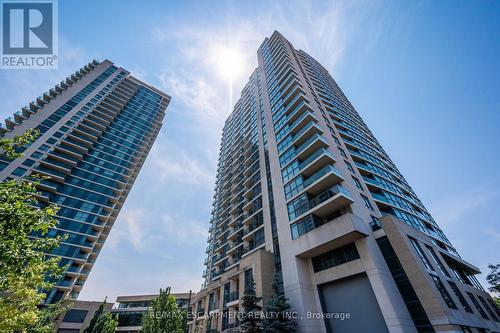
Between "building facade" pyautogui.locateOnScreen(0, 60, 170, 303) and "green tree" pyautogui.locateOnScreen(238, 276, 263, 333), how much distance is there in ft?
122

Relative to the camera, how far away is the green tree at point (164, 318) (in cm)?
1836

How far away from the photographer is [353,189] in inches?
932

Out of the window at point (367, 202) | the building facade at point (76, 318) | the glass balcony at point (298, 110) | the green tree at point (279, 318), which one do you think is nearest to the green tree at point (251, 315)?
the green tree at point (279, 318)

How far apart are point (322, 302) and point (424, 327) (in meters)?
7.05

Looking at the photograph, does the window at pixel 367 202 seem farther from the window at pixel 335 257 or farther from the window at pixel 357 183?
the window at pixel 335 257

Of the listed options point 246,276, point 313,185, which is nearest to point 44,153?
A: point 246,276

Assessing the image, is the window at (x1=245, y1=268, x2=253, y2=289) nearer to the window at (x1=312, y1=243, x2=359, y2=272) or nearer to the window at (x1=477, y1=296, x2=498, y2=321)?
the window at (x1=312, y1=243, x2=359, y2=272)

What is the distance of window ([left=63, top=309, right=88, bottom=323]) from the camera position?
38.5 metres

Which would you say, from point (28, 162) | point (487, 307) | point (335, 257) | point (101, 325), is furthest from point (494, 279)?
point (28, 162)

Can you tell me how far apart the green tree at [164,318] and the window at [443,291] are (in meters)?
20.3

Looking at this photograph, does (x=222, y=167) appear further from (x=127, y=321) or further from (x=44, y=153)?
(x=127, y=321)

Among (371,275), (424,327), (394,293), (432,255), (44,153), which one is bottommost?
(424,327)

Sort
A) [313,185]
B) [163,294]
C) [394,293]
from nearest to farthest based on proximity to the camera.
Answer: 1. [394,293]
2. [163,294]
3. [313,185]

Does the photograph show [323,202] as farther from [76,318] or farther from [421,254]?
[76,318]
